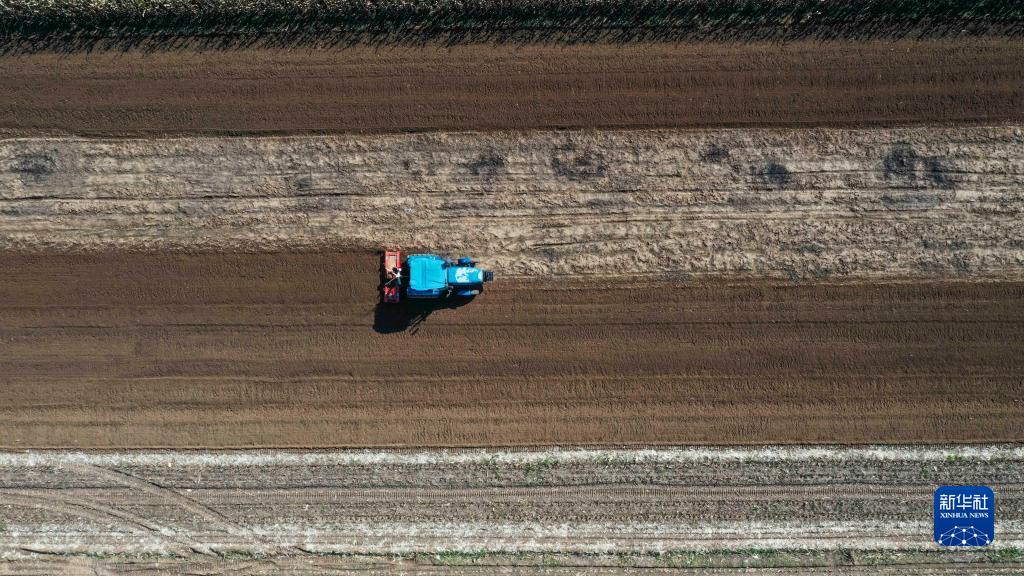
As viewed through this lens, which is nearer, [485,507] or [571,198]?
[571,198]

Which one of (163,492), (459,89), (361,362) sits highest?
(459,89)

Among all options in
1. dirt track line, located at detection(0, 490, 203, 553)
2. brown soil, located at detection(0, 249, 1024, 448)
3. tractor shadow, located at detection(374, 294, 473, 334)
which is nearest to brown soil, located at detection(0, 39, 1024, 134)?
brown soil, located at detection(0, 249, 1024, 448)

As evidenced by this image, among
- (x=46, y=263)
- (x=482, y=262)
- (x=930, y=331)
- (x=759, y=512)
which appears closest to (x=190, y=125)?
(x=46, y=263)

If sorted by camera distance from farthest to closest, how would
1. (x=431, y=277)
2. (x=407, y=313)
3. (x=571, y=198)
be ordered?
(x=407, y=313) < (x=571, y=198) < (x=431, y=277)

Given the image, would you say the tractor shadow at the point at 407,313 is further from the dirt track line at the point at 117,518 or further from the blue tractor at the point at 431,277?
the dirt track line at the point at 117,518

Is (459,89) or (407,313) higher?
(459,89)

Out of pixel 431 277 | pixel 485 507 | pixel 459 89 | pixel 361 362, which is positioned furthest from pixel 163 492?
pixel 459 89

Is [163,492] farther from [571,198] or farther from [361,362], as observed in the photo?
[571,198]

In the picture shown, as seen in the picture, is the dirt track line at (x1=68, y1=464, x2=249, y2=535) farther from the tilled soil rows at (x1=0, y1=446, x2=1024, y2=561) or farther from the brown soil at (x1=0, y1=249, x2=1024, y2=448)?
the brown soil at (x1=0, y1=249, x2=1024, y2=448)
